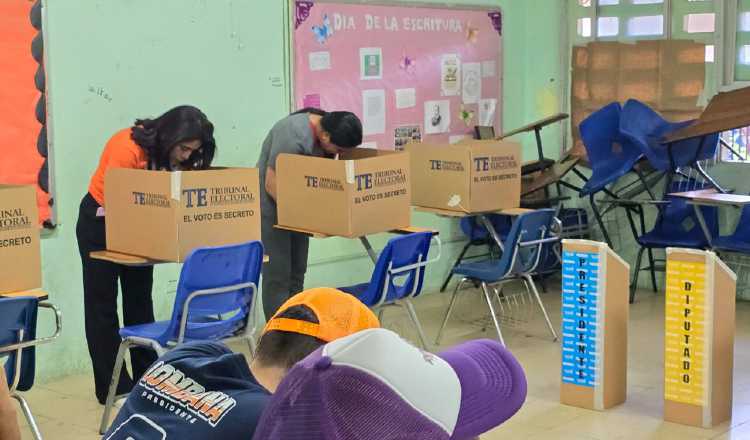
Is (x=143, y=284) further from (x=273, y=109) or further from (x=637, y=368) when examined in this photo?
(x=637, y=368)

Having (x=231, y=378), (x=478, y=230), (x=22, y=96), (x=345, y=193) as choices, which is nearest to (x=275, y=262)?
(x=345, y=193)

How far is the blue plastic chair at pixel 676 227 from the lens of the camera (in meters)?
6.42

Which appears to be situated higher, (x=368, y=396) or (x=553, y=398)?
(x=368, y=396)

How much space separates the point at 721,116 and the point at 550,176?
119 centimetres

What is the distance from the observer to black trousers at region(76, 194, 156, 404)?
4.39m

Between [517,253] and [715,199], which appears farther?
[715,199]

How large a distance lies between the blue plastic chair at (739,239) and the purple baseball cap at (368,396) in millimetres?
5422

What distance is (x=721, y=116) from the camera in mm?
6195

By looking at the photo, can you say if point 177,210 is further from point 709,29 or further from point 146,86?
point 709,29

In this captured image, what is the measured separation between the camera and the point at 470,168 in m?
5.36

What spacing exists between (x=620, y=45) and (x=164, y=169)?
3996 mm

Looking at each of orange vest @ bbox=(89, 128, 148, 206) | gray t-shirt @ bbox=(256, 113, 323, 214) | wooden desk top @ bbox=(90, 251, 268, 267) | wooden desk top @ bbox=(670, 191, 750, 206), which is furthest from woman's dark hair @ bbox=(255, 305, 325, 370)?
wooden desk top @ bbox=(670, 191, 750, 206)

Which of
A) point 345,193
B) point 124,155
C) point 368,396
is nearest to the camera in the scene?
point 368,396

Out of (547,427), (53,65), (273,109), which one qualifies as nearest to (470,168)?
(273,109)
